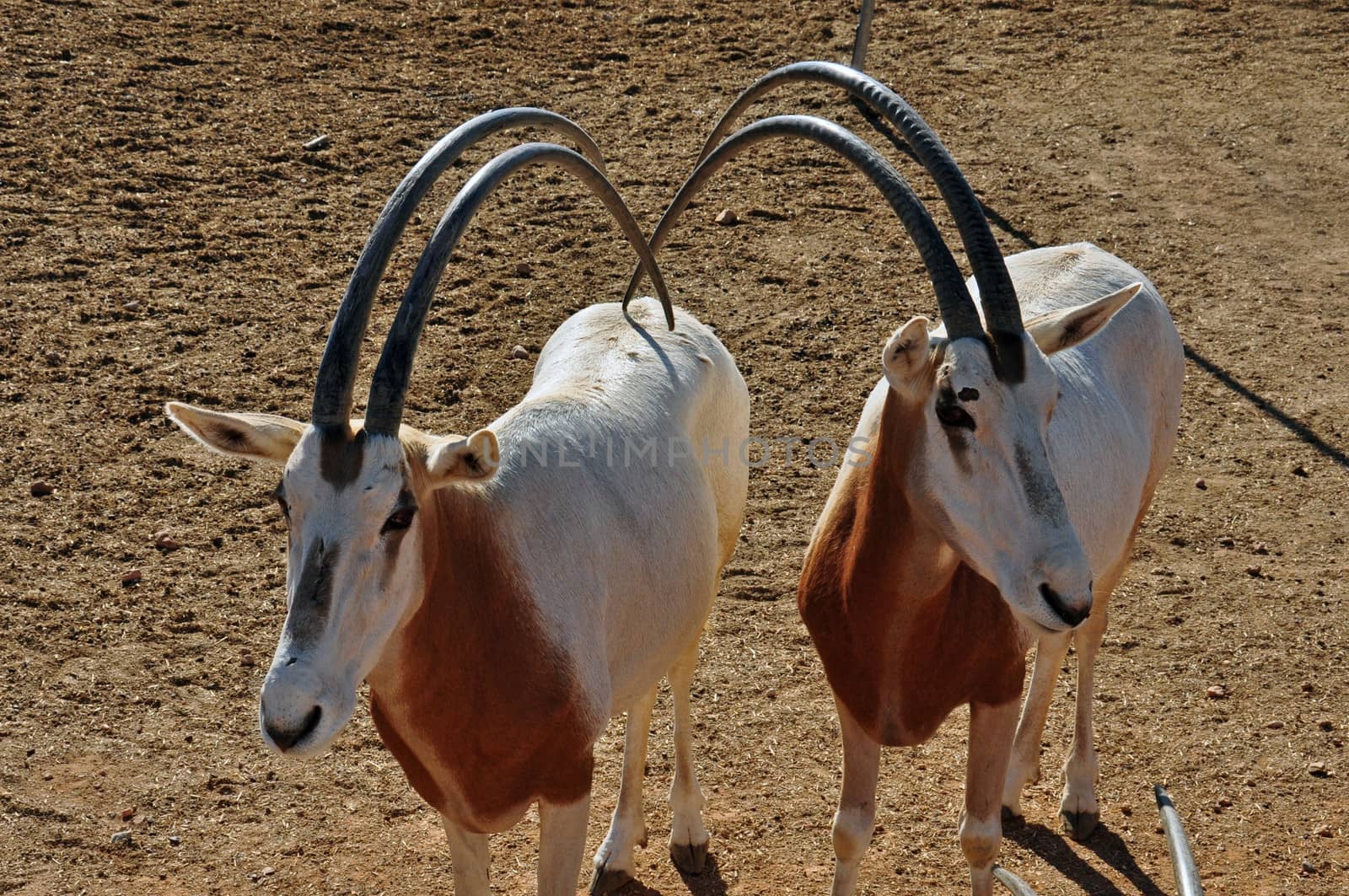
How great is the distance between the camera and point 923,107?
12.2m

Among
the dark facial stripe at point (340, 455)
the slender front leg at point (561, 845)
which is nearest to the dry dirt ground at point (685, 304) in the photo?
the slender front leg at point (561, 845)

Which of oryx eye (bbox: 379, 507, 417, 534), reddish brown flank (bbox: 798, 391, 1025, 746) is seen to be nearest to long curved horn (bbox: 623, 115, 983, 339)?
reddish brown flank (bbox: 798, 391, 1025, 746)

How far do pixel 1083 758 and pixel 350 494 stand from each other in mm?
3569

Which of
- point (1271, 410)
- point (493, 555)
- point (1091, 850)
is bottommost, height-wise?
point (1091, 850)

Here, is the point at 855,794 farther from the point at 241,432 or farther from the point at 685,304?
the point at 685,304

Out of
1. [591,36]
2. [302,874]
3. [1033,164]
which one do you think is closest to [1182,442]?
[1033,164]

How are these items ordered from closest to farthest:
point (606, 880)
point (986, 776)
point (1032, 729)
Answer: point (986, 776)
point (606, 880)
point (1032, 729)

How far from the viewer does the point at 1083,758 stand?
5570 mm

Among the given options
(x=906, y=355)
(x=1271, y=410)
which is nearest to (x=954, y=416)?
(x=906, y=355)

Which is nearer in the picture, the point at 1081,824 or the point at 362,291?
the point at 362,291

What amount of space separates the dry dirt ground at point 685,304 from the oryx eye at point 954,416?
224cm

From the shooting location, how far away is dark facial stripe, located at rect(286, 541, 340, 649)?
3236mm

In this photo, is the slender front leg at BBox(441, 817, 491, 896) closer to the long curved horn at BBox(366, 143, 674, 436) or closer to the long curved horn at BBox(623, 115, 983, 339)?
the long curved horn at BBox(366, 143, 674, 436)

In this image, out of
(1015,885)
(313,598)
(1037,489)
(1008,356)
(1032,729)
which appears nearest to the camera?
(1015,885)
